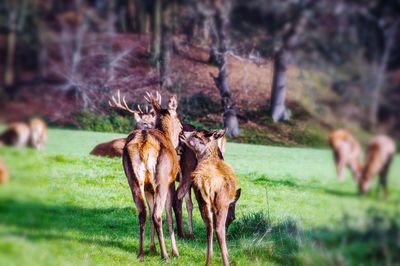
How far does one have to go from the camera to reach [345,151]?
3.50m

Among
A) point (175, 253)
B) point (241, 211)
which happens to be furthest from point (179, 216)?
point (241, 211)

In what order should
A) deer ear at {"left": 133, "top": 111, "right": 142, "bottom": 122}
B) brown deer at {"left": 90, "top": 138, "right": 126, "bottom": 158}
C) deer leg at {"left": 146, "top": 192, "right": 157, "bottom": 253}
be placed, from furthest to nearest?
Answer: deer leg at {"left": 146, "top": 192, "right": 157, "bottom": 253} < deer ear at {"left": 133, "top": 111, "right": 142, "bottom": 122} < brown deer at {"left": 90, "top": 138, "right": 126, "bottom": 158}

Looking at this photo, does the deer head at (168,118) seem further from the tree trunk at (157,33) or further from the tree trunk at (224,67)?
the tree trunk at (224,67)

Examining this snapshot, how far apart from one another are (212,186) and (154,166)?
77 centimetres

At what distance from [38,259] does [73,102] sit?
0.85m

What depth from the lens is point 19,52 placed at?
3.34 m

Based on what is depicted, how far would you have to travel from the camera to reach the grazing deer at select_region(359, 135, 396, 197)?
3352 mm

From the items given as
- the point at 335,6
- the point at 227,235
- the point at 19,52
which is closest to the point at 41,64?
the point at 19,52

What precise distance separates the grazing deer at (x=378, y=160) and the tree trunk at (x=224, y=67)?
1026 millimetres

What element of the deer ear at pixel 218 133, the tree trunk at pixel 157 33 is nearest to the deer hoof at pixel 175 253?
the deer ear at pixel 218 133

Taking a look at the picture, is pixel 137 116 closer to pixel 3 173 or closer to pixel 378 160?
pixel 3 173

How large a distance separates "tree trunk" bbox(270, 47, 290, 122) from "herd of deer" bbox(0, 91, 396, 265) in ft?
1.63

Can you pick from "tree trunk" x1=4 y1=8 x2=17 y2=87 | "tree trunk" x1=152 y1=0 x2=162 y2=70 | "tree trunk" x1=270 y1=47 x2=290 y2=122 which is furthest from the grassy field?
"tree trunk" x1=152 y1=0 x2=162 y2=70

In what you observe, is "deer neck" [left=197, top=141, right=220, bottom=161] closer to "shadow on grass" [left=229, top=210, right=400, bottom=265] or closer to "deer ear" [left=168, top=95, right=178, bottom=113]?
"deer ear" [left=168, top=95, right=178, bottom=113]
